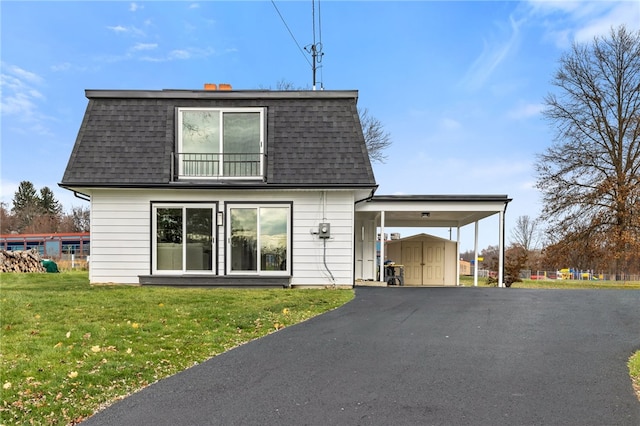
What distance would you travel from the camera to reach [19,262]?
1961 centimetres

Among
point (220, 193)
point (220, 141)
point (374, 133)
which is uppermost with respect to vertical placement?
point (374, 133)

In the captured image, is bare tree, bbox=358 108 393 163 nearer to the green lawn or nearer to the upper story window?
the upper story window

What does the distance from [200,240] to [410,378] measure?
8.47 metres

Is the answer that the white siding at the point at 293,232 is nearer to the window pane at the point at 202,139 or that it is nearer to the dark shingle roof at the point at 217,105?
the dark shingle roof at the point at 217,105

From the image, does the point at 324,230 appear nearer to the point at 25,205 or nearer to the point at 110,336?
the point at 110,336

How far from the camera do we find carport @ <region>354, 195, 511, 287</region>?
1434 centimetres

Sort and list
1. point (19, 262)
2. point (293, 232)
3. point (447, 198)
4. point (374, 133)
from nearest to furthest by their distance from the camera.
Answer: point (293, 232) → point (447, 198) → point (19, 262) → point (374, 133)

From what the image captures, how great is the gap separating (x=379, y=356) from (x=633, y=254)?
74.1 ft

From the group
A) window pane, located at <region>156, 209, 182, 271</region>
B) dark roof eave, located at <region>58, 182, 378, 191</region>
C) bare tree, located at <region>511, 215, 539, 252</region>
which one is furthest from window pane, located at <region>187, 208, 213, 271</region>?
bare tree, located at <region>511, 215, 539, 252</region>

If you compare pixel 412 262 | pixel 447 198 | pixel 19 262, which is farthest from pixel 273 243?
pixel 19 262

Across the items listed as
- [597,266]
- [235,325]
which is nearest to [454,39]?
[235,325]

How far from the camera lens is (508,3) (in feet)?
44.8

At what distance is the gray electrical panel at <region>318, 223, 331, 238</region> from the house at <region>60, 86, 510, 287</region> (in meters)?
0.03

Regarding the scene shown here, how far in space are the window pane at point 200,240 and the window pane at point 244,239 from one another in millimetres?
614
